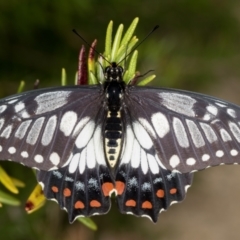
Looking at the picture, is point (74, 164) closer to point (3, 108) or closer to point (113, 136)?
point (113, 136)

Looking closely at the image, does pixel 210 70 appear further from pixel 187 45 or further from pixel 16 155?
pixel 16 155

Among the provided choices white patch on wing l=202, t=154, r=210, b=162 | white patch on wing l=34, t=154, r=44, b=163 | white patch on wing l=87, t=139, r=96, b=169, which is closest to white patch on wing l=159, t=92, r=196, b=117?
white patch on wing l=202, t=154, r=210, b=162

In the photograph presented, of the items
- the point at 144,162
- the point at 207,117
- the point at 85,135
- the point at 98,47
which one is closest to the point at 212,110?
the point at 207,117

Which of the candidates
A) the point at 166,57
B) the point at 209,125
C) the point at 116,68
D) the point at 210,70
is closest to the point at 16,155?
the point at 116,68

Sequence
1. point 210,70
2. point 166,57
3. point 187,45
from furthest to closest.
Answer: point 210,70 → point 187,45 → point 166,57

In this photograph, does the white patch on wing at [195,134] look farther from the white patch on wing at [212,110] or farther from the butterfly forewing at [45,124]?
the butterfly forewing at [45,124]

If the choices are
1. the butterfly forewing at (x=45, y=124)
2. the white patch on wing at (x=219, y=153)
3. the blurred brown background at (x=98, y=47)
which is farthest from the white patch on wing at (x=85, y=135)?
the blurred brown background at (x=98, y=47)

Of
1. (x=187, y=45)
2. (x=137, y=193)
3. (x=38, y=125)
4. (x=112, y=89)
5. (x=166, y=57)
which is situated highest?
(x=187, y=45)
